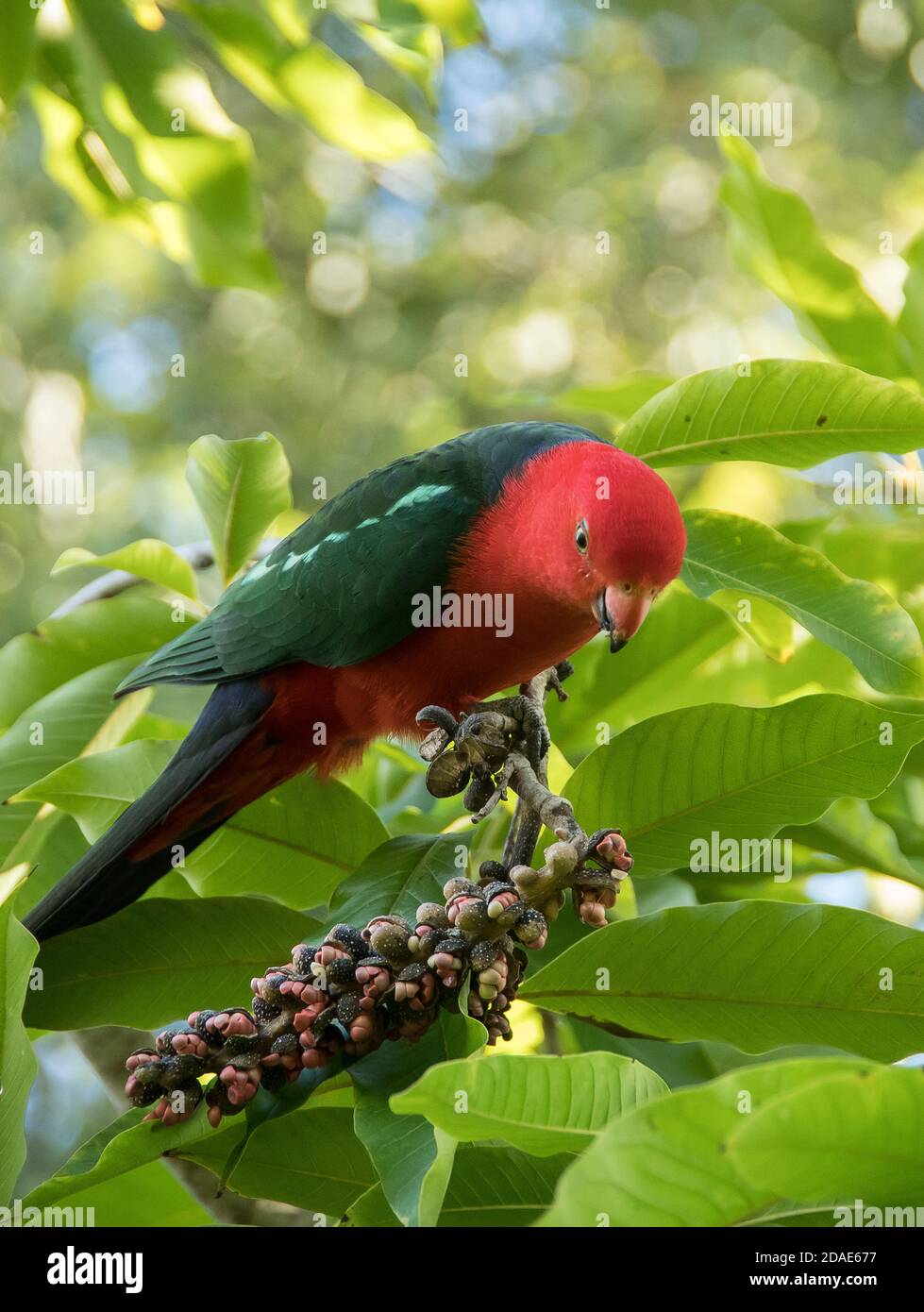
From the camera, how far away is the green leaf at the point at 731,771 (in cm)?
150

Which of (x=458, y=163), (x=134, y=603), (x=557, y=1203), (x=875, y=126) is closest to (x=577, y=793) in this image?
(x=557, y=1203)

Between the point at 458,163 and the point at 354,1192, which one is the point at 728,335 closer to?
the point at 458,163

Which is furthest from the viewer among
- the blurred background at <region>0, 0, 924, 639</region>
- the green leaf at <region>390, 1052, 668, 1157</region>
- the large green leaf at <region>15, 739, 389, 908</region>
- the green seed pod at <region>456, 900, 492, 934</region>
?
the blurred background at <region>0, 0, 924, 639</region>

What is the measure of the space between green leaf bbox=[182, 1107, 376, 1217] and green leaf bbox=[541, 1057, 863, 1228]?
0.63m

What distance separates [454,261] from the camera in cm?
840

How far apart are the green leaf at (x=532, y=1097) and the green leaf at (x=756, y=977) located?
1.14 feet

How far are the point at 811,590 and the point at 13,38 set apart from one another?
64.8 inches

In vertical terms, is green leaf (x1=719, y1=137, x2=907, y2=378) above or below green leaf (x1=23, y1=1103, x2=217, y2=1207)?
above

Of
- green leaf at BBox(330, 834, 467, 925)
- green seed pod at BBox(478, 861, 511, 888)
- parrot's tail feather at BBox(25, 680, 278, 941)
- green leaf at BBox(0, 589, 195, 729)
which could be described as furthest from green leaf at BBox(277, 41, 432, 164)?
green seed pod at BBox(478, 861, 511, 888)

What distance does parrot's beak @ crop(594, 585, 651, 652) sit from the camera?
188cm

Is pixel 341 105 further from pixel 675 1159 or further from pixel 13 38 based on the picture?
pixel 675 1159

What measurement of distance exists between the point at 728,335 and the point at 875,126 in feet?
7.14

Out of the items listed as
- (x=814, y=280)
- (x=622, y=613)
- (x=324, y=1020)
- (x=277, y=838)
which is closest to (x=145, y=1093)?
(x=324, y=1020)

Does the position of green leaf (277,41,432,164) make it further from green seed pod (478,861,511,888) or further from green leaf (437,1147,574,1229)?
green leaf (437,1147,574,1229)
